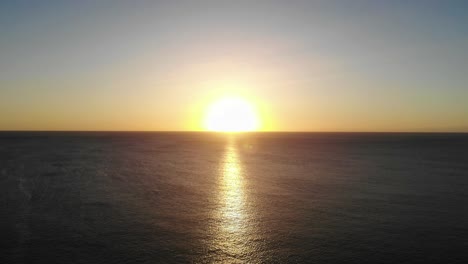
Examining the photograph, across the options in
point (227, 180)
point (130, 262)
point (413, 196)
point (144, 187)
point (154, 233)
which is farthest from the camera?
point (227, 180)

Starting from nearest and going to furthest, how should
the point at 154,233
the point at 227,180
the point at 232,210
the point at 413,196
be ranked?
the point at 154,233 < the point at 232,210 < the point at 413,196 < the point at 227,180

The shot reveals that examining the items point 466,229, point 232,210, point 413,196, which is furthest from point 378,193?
point 232,210

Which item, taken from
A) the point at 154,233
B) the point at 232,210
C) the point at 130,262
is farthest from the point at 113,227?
the point at 232,210

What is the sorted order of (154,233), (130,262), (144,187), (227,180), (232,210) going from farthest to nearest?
(227,180), (144,187), (232,210), (154,233), (130,262)

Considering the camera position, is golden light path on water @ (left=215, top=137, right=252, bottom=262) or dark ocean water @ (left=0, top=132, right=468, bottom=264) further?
golden light path on water @ (left=215, top=137, right=252, bottom=262)

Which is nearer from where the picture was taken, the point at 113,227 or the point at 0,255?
the point at 0,255

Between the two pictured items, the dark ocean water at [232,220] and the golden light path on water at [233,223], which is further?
the golden light path on water at [233,223]

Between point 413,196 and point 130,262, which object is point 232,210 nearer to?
point 130,262

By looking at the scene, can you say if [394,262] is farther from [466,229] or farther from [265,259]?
[466,229]

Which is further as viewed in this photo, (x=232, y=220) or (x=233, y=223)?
(x=232, y=220)
